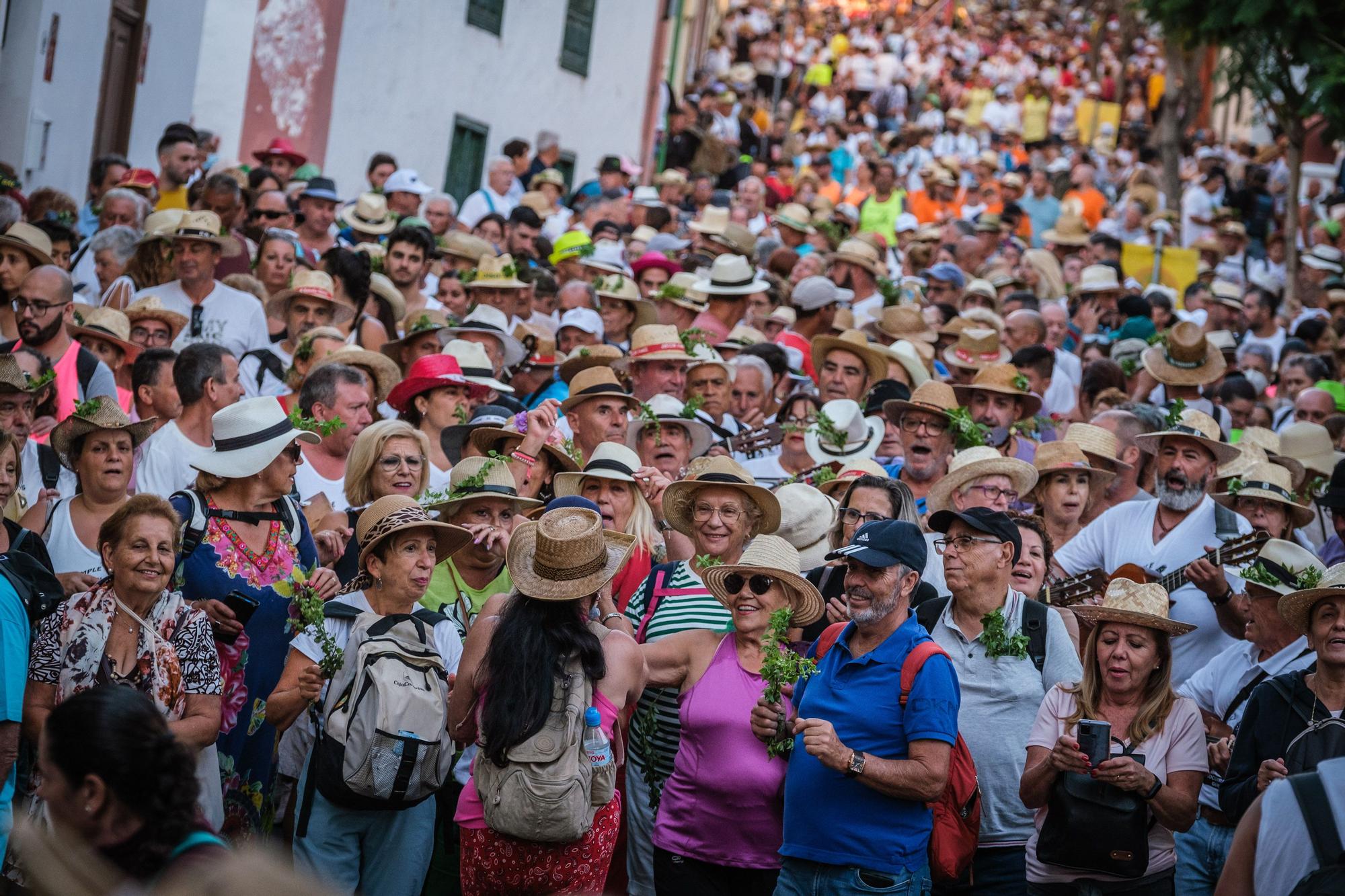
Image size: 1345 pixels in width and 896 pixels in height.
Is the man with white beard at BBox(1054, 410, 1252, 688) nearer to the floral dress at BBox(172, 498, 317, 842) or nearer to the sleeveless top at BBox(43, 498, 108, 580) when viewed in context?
the floral dress at BBox(172, 498, 317, 842)

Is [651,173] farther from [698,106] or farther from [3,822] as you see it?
[3,822]

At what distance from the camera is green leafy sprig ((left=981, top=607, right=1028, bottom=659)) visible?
679 centimetres

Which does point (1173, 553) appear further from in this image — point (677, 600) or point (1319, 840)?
point (1319, 840)

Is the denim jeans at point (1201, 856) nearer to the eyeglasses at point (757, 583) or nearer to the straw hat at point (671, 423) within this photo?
the eyeglasses at point (757, 583)

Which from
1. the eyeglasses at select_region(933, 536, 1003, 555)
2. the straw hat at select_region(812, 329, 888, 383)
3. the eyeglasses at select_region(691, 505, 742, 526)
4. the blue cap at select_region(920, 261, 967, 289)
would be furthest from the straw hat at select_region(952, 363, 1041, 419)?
the blue cap at select_region(920, 261, 967, 289)

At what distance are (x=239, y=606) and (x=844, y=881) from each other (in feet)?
8.76

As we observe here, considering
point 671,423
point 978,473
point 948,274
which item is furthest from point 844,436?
point 948,274

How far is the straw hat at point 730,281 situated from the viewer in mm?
13391

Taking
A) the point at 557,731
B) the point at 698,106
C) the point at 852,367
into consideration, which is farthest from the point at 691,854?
the point at 698,106

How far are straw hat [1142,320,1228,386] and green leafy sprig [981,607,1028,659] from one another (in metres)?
6.31

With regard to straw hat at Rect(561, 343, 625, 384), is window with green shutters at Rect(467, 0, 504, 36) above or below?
above

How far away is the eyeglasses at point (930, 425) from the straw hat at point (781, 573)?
2767 millimetres

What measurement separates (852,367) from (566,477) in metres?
3.81

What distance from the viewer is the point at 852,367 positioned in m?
11.6
